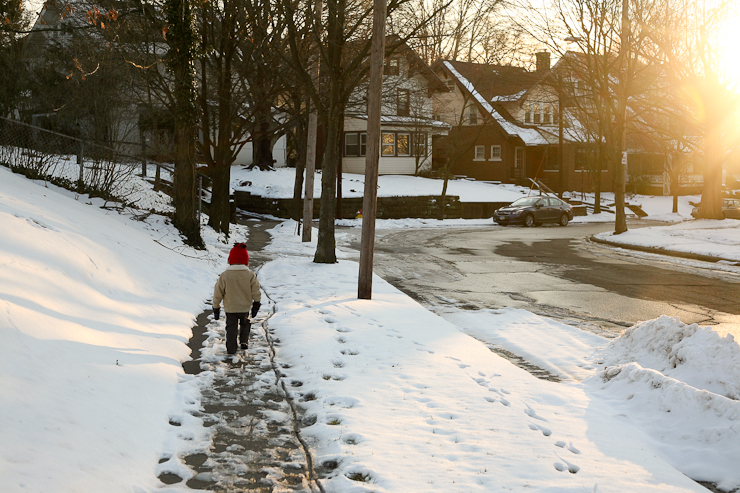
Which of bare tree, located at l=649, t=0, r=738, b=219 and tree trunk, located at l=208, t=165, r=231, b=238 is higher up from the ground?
bare tree, located at l=649, t=0, r=738, b=219

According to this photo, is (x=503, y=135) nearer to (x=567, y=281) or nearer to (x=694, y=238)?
(x=694, y=238)

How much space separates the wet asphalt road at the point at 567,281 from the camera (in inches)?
409

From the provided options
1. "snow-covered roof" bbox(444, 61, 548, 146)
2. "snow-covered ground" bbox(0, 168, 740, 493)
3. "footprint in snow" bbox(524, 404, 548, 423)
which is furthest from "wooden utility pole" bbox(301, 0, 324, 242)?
"snow-covered roof" bbox(444, 61, 548, 146)

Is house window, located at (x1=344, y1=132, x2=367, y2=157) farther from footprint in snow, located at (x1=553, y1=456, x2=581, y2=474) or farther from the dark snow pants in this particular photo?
footprint in snow, located at (x1=553, y1=456, x2=581, y2=474)

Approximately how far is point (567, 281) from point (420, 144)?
3464cm

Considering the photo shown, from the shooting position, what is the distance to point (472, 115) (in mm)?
51688

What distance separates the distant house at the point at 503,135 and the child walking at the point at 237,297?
4160 centimetres

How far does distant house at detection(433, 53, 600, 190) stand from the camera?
48969 millimetres

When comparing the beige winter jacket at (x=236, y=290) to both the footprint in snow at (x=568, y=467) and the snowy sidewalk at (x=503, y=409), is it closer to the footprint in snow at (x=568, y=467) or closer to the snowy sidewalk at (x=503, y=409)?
the snowy sidewalk at (x=503, y=409)

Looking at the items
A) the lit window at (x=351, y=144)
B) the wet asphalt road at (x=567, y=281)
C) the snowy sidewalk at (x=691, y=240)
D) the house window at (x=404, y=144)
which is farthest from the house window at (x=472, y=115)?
the wet asphalt road at (x=567, y=281)

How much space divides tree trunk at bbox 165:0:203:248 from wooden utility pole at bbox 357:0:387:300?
5.71 metres

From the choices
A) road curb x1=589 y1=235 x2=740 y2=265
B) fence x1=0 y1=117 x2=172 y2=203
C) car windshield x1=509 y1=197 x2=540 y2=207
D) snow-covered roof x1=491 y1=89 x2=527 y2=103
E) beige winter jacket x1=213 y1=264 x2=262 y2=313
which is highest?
snow-covered roof x1=491 y1=89 x2=527 y2=103

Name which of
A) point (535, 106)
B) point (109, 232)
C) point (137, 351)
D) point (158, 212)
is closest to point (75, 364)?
point (137, 351)

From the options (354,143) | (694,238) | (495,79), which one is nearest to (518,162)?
(495,79)
